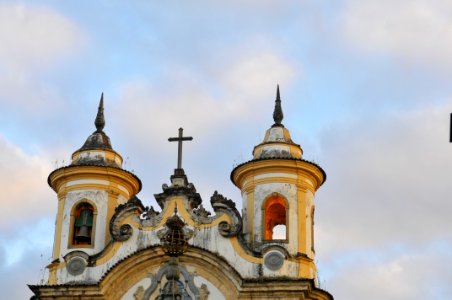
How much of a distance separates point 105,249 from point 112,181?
2.31m

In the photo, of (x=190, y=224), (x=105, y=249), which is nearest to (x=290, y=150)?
(x=190, y=224)

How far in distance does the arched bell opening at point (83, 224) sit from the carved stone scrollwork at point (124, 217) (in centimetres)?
88

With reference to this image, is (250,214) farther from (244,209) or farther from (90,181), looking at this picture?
(90,181)

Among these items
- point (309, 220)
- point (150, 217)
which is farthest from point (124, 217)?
point (309, 220)

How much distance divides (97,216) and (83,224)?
0.46 meters

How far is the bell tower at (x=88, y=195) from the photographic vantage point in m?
31.8

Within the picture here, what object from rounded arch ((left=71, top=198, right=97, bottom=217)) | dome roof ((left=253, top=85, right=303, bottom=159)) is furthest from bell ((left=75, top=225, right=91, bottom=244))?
dome roof ((left=253, top=85, right=303, bottom=159))

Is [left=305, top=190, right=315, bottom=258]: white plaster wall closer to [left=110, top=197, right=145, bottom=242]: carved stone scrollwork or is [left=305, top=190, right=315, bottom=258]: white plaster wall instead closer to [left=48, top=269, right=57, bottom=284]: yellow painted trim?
[left=110, top=197, right=145, bottom=242]: carved stone scrollwork

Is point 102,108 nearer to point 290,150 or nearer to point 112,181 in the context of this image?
point 112,181

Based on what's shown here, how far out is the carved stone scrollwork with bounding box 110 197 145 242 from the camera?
3105 cm

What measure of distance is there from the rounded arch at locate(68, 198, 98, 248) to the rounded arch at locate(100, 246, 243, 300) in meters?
1.72

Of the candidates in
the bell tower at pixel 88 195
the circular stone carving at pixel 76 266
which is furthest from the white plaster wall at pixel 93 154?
the circular stone carving at pixel 76 266

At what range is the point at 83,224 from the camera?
32094 mm

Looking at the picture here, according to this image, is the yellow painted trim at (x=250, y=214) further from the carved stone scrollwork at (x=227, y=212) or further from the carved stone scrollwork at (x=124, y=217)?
the carved stone scrollwork at (x=124, y=217)
